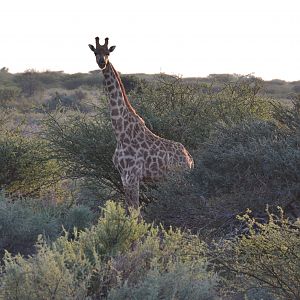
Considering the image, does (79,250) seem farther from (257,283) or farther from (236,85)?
(236,85)

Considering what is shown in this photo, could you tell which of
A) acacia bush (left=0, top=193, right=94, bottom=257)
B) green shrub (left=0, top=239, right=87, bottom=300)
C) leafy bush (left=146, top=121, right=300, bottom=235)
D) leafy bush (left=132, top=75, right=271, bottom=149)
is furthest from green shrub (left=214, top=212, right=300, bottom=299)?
leafy bush (left=132, top=75, right=271, bottom=149)

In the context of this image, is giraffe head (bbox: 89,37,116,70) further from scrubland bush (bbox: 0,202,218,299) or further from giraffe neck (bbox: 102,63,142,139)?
scrubland bush (bbox: 0,202,218,299)

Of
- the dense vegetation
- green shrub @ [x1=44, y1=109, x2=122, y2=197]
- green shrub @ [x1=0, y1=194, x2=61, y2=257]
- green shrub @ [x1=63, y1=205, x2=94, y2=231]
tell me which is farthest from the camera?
green shrub @ [x1=44, y1=109, x2=122, y2=197]

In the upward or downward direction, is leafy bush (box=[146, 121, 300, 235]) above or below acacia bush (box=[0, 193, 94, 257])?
above

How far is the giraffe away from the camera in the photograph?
10.3 metres

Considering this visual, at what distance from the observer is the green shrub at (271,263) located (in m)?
5.88

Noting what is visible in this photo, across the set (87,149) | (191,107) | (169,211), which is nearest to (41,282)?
(169,211)

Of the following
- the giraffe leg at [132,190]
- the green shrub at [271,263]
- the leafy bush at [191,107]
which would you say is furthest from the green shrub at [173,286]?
the leafy bush at [191,107]

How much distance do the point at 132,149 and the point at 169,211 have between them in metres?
1.70

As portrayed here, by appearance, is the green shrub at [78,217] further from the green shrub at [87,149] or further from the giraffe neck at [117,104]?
the green shrub at [87,149]

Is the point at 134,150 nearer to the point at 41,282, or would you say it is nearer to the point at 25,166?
the point at 25,166

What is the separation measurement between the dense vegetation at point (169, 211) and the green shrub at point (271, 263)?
0.01m

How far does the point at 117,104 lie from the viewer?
35.5ft

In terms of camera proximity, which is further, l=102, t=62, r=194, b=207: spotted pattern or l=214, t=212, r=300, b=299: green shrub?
l=102, t=62, r=194, b=207: spotted pattern
